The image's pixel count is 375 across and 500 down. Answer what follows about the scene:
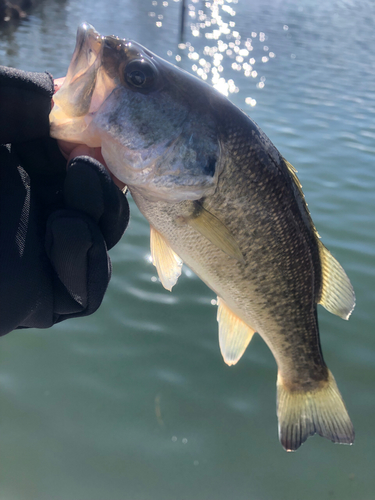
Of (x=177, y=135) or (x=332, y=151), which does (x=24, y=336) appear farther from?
(x=332, y=151)

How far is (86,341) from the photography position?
348 centimetres

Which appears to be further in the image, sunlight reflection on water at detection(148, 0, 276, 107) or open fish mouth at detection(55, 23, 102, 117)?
sunlight reflection on water at detection(148, 0, 276, 107)

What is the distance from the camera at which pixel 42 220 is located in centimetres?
205

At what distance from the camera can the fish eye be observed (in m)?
1.85

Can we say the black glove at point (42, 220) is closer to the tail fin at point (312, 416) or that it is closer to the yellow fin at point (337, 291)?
the yellow fin at point (337, 291)

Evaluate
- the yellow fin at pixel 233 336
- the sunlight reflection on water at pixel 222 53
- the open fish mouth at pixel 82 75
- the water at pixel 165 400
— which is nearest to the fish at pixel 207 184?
the open fish mouth at pixel 82 75

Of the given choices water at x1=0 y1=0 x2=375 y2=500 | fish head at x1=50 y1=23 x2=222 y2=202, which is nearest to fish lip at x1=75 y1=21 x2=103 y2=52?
fish head at x1=50 y1=23 x2=222 y2=202

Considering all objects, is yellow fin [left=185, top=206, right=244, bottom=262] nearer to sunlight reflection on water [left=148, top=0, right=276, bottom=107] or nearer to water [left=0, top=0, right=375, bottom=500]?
water [left=0, top=0, right=375, bottom=500]

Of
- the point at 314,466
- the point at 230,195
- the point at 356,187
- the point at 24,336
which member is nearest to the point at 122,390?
the point at 24,336

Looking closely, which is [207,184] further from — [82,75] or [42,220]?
[42,220]

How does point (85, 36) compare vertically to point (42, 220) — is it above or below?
above

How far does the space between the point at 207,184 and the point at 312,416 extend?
1598 millimetres

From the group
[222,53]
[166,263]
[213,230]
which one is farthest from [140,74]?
[222,53]


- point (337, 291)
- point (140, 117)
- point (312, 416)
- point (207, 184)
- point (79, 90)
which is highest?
point (79, 90)
